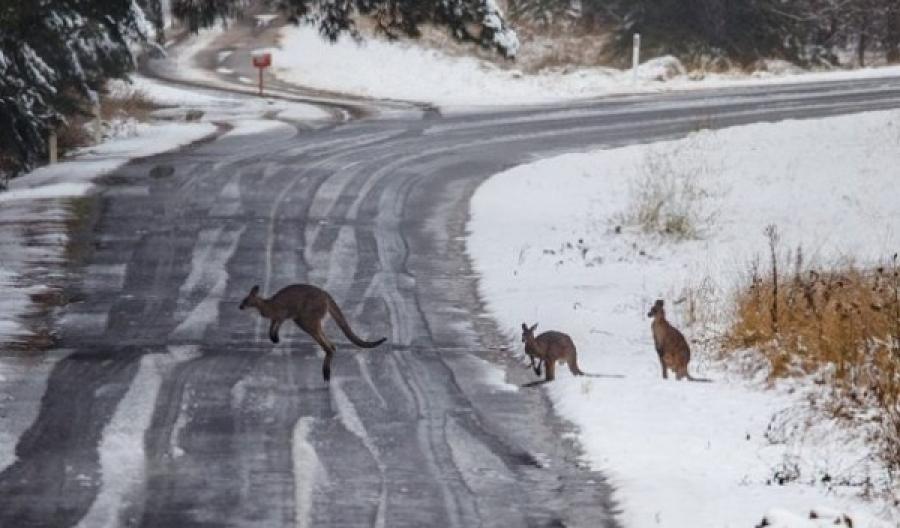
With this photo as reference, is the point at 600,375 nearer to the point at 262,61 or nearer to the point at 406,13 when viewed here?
the point at 406,13

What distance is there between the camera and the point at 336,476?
9.18 m

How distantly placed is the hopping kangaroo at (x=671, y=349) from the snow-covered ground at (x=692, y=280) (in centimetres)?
18

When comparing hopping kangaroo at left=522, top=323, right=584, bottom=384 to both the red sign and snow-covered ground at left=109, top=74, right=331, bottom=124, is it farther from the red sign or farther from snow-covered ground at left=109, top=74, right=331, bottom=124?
the red sign

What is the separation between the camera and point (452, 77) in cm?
4238

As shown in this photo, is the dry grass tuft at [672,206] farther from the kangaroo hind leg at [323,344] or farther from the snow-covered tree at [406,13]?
the kangaroo hind leg at [323,344]

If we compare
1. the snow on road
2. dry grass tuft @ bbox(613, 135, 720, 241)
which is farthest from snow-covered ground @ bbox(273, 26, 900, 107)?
dry grass tuft @ bbox(613, 135, 720, 241)

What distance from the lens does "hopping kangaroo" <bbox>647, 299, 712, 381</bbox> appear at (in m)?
11.6

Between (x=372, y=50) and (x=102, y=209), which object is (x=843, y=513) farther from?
(x=372, y=50)

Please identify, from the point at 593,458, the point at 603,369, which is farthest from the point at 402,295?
the point at 593,458

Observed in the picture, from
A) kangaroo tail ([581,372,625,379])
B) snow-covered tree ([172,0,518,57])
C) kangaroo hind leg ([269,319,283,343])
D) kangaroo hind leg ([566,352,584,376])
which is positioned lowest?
kangaroo tail ([581,372,625,379])

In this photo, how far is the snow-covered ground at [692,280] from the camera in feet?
29.6

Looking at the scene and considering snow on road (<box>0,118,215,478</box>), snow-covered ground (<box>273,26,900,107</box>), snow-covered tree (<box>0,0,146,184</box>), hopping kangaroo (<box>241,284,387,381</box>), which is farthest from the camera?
snow-covered ground (<box>273,26,900,107</box>)

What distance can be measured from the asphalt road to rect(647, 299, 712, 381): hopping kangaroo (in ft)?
3.47

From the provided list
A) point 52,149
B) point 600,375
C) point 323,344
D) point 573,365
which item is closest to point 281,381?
point 323,344
